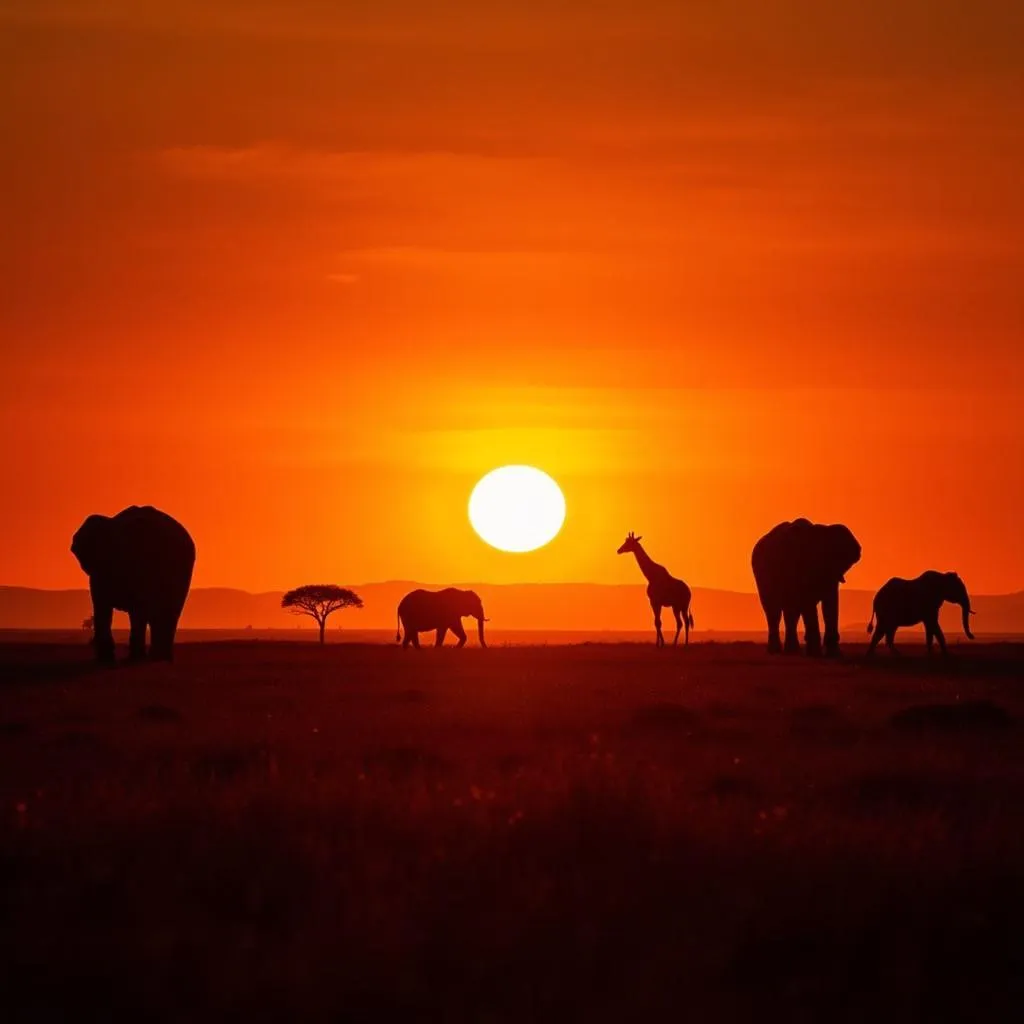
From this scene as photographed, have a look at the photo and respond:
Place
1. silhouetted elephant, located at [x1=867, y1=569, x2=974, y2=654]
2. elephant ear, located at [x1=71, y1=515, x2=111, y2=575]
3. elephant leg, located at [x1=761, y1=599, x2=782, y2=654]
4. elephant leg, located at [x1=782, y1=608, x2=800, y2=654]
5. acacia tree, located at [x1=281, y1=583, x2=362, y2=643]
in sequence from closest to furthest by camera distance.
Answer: elephant ear, located at [x1=71, y1=515, x2=111, y2=575] < silhouetted elephant, located at [x1=867, y1=569, x2=974, y2=654] < elephant leg, located at [x1=782, y1=608, x2=800, y2=654] < elephant leg, located at [x1=761, y1=599, x2=782, y2=654] < acacia tree, located at [x1=281, y1=583, x2=362, y2=643]

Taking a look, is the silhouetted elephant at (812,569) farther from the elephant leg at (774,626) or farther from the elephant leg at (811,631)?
the elephant leg at (774,626)

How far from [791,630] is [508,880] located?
42813 mm

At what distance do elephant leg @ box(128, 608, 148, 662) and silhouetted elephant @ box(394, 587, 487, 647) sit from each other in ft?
37.5

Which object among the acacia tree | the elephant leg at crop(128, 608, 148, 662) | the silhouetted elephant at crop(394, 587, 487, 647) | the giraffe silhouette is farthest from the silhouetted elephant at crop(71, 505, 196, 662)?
the acacia tree

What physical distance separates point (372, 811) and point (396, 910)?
10.0 feet

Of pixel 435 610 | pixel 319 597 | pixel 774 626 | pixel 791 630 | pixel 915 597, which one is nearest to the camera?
pixel 915 597

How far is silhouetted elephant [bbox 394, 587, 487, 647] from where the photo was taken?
55094mm

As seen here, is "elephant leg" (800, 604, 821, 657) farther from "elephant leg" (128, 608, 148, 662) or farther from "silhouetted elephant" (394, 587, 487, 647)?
"elephant leg" (128, 608, 148, 662)

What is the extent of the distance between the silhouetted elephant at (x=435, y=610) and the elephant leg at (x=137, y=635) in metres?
11.4

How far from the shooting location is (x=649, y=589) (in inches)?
2194

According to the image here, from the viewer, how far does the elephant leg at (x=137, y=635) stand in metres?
44.2

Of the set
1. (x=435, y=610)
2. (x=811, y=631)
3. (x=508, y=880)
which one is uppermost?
(x=435, y=610)

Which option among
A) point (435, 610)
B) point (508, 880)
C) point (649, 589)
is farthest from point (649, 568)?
point (508, 880)

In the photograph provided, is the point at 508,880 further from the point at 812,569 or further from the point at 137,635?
the point at 812,569
